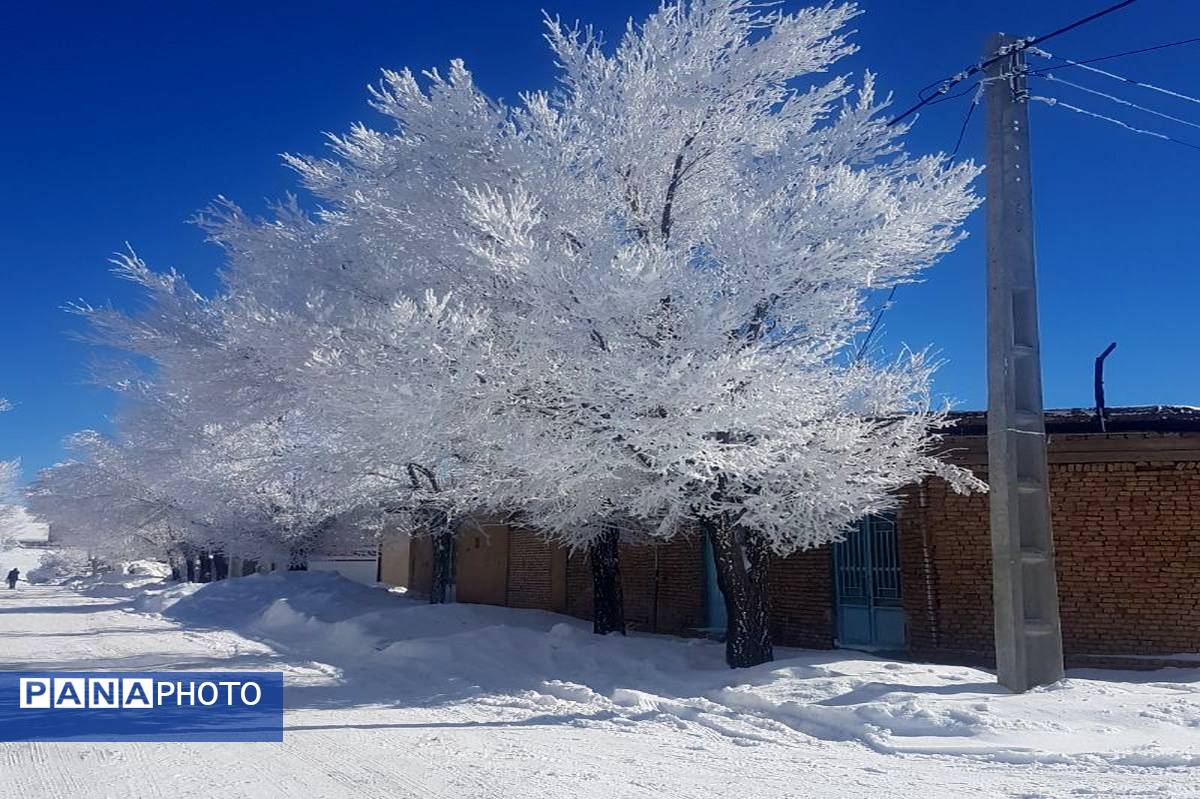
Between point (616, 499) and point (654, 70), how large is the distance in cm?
514

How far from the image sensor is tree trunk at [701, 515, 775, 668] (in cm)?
1126

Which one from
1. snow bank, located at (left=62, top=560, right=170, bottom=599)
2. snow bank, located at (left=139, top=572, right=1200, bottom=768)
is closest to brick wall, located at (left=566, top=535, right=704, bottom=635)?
snow bank, located at (left=139, top=572, right=1200, bottom=768)

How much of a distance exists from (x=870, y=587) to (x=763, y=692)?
480 centimetres

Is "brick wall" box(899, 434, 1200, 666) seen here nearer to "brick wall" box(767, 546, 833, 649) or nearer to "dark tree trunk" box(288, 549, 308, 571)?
"brick wall" box(767, 546, 833, 649)

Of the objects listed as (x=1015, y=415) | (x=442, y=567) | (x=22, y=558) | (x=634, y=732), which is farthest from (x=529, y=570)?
(x=22, y=558)

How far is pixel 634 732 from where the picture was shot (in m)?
7.95

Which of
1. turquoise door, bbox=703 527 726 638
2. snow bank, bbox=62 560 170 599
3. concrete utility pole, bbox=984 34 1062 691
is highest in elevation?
concrete utility pole, bbox=984 34 1062 691

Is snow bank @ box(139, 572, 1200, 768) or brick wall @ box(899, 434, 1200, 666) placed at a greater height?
brick wall @ box(899, 434, 1200, 666)

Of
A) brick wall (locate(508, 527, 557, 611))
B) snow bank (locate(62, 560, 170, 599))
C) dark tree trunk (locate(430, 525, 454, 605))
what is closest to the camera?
dark tree trunk (locate(430, 525, 454, 605))

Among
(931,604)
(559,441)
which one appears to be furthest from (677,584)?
(559,441)

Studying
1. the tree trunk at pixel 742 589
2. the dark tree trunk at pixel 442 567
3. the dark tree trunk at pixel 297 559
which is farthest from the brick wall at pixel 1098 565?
the dark tree trunk at pixel 297 559

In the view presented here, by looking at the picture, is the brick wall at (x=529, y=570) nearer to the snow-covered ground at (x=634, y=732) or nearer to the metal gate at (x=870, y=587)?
the snow-covered ground at (x=634, y=732)

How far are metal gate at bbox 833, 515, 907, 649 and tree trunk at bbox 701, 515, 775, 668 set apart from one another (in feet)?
8.72

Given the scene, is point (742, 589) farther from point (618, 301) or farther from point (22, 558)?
point (22, 558)
